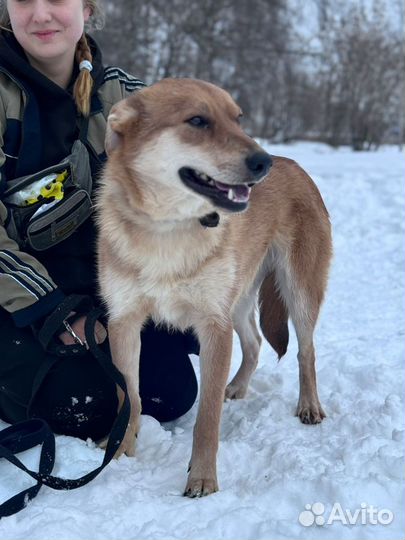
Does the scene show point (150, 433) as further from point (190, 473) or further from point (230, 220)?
point (230, 220)

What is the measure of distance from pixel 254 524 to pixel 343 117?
16530 millimetres

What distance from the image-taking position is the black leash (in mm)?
2193

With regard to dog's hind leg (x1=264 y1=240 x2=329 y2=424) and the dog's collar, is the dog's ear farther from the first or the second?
dog's hind leg (x1=264 y1=240 x2=329 y2=424)

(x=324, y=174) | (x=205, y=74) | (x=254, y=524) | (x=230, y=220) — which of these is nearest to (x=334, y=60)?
(x=205, y=74)

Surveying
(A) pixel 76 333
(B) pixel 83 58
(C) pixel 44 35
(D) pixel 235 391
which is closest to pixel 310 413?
(D) pixel 235 391

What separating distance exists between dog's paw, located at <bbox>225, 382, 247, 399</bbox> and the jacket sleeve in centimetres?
113

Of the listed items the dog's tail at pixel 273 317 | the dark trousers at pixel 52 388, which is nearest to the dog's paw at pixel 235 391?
the dog's tail at pixel 273 317

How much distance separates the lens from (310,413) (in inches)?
118

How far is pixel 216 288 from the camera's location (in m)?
2.57

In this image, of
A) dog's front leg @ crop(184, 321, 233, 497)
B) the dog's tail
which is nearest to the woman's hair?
dog's front leg @ crop(184, 321, 233, 497)

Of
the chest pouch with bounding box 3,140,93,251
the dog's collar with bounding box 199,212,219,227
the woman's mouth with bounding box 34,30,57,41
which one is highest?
the woman's mouth with bounding box 34,30,57,41

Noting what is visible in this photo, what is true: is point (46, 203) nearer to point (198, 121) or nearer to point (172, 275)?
point (172, 275)

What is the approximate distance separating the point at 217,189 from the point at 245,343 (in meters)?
1.38

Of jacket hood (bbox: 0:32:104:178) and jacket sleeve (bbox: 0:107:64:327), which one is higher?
jacket hood (bbox: 0:32:104:178)
